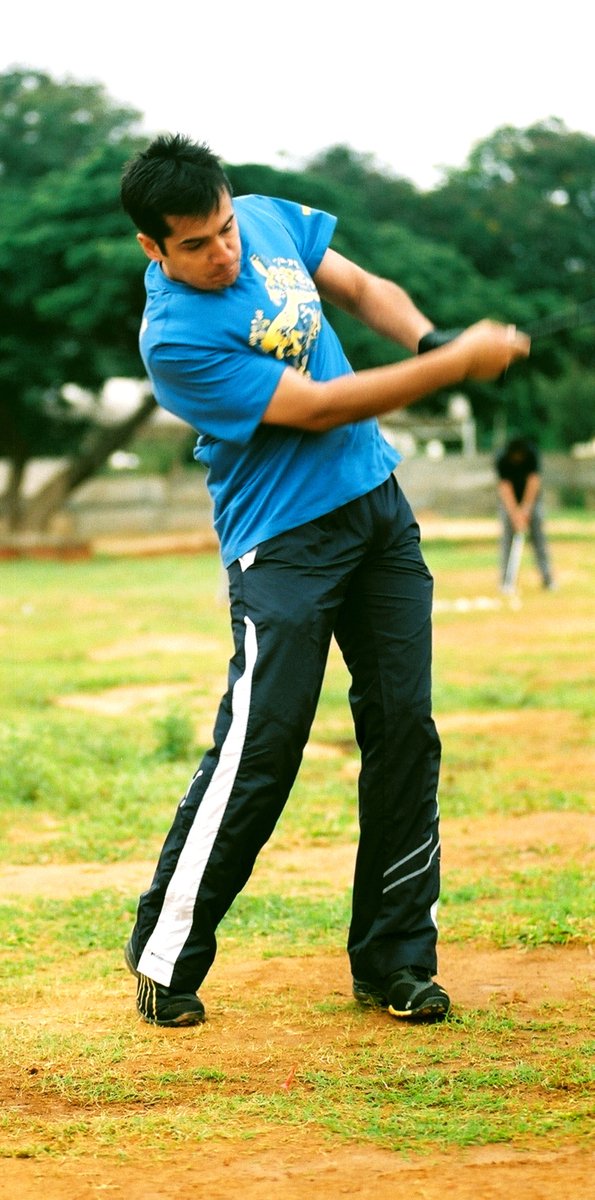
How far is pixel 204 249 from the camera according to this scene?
3609mm

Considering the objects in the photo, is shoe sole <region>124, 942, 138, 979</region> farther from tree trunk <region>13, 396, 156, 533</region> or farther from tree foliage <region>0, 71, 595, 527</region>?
tree trunk <region>13, 396, 156, 533</region>

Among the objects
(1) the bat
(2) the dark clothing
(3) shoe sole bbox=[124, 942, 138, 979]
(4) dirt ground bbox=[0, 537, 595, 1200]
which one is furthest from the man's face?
(2) the dark clothing

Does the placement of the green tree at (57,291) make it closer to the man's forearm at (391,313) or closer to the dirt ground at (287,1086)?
the dirt ground at (287,1086)

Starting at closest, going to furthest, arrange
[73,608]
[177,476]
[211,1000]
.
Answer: [211,1000] < [73,608] < [177,476]

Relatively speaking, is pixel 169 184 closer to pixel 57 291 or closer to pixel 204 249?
pixel 204 249

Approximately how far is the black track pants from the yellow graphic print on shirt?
401 mm

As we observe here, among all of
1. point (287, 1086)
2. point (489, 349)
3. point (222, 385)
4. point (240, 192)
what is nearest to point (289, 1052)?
point (287, 1086)

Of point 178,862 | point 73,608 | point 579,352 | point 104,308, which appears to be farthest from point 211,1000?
point 579,352

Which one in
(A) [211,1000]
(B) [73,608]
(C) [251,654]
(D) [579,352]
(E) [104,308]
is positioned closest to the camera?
(C) [251,654]

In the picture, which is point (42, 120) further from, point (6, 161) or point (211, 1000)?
point (211, 1000)

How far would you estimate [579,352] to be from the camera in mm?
33750

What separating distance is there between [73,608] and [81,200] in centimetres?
1210

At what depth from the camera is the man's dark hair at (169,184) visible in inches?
140

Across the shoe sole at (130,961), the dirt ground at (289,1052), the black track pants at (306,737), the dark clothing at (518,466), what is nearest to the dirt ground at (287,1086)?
the dirt ground at (289,1052)
